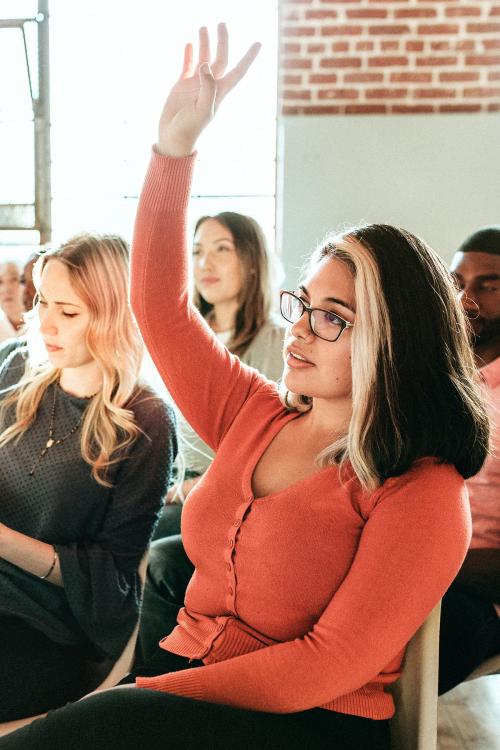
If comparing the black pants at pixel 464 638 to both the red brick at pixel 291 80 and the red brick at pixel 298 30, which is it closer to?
the red brick at pixel 291 80

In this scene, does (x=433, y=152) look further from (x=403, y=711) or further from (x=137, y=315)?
(x=403, y=711)

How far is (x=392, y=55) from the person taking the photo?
402 cm

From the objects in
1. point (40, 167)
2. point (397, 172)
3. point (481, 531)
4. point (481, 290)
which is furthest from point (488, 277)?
point (40, 167)

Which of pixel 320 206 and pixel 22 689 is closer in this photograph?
pixel 22 689

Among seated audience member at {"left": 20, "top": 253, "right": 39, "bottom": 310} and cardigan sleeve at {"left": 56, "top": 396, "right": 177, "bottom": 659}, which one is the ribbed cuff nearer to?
cardigan sleeve at {"left": 56, "top": 396, "right": 177, "bottom": 659}

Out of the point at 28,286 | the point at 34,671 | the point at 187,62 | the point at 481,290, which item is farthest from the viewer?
the point at 28,286

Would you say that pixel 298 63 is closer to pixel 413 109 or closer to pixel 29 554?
pixel 413 109

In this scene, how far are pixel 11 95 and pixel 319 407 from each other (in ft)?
12.6

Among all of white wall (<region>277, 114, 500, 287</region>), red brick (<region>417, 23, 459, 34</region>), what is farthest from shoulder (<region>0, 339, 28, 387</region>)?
red brick (<region>417, 23, 459, 34</region>)

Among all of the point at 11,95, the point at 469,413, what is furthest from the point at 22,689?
the point at 11,95

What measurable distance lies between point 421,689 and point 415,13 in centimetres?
358

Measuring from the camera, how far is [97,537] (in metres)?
1.69

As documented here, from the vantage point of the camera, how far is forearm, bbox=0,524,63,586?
5.18ft

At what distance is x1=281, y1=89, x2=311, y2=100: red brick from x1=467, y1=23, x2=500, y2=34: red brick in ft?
2.67
